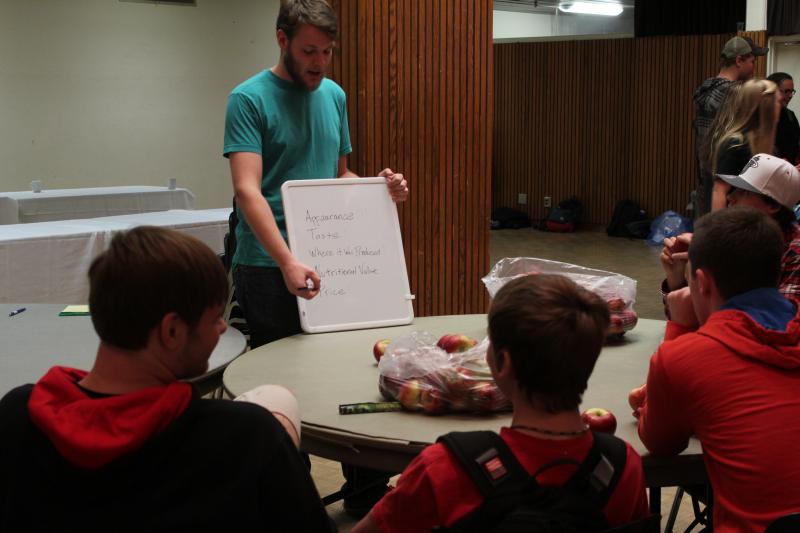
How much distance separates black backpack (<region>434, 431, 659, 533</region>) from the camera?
4.29 ft

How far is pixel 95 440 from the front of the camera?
1.16 metres

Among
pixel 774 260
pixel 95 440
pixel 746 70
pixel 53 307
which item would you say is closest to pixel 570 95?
pixel 746 70

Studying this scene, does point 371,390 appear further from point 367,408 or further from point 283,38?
point 283,38

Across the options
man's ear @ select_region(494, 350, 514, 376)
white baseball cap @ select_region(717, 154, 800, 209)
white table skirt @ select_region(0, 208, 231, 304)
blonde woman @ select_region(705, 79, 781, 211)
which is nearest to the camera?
man's ear @ select_region(494, 350, 514, 376)

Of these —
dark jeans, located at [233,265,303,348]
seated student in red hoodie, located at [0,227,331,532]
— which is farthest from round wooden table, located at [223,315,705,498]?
seated student in red hoodie, located at [0,227,331,532]

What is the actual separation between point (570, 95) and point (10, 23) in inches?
287

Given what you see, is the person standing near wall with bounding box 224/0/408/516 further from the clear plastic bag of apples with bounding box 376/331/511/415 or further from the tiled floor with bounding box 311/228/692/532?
the tiled floor with bounding box 311/228/692/532

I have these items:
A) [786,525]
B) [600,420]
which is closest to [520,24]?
[600,420]

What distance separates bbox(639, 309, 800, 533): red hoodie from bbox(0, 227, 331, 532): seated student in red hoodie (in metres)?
0.75

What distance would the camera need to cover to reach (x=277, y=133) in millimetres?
2793

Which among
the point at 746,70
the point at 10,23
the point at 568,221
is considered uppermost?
the point at 10,23

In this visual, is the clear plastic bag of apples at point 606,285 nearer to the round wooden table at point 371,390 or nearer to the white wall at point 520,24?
the round wooden table at point 371,390

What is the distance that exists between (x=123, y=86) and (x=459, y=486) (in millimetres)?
9460

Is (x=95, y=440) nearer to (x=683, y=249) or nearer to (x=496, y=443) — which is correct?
(x=496, y=443)
